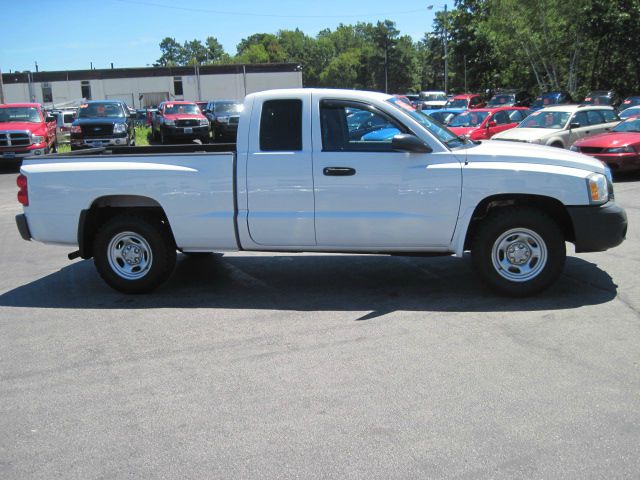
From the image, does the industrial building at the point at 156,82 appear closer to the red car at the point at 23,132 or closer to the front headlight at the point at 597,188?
the red car at the point at 23,132

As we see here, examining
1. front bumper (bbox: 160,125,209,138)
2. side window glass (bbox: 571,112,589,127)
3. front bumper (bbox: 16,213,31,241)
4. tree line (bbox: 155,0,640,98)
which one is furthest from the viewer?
tree line (bbox: 155,0,640,98)

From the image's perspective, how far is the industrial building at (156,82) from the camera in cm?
7450

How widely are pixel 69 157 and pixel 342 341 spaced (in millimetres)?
3546

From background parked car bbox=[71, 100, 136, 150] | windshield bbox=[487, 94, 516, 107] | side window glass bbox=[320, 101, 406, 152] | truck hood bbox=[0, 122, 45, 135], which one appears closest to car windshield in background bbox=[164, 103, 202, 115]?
background parked car bbox=[71, 100, 136, 150]

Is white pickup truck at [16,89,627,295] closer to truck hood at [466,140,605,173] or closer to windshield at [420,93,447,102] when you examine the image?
truck hood at [466,140,605,173]

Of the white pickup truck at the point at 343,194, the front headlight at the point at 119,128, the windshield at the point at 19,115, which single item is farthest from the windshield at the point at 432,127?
the windshield at the point at 19,115

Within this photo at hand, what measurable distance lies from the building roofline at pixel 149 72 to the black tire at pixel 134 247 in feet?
229

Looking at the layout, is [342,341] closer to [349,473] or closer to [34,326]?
Answer: [349,473]

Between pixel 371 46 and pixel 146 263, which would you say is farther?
pixel 371 46

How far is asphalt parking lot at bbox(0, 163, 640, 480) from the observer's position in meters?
3.58

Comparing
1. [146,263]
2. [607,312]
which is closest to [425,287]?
[607,312]

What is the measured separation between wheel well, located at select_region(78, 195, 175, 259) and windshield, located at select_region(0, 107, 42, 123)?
52.9 feet

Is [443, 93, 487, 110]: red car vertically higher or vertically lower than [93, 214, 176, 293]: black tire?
higher

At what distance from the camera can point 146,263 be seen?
6.78 m
